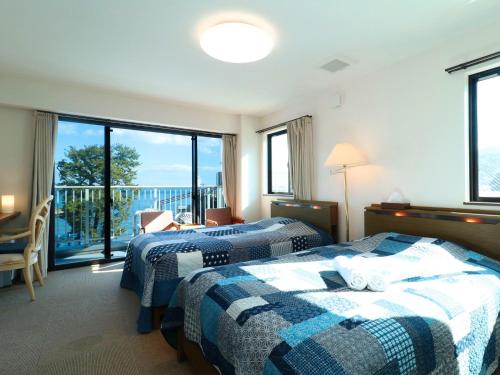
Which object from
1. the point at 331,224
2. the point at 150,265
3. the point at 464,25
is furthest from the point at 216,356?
the point at 464,25

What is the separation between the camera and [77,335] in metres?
2.14

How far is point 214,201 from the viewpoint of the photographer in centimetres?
522

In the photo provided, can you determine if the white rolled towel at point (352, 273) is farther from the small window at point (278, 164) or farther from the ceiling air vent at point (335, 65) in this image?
the small window at point (278, 164)

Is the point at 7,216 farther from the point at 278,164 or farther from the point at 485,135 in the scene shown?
the point at 485,135

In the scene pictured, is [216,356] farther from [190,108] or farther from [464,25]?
[190,108]

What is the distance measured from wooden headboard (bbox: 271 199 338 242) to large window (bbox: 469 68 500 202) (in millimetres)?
1414

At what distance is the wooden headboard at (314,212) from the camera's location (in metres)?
3.38

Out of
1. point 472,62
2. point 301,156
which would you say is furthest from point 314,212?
point 472,62

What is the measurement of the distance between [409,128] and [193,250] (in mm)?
2453

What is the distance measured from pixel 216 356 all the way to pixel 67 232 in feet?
13.1

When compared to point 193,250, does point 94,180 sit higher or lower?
higher

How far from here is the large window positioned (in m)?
2.23

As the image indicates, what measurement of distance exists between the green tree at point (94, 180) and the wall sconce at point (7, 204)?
2.71 ft

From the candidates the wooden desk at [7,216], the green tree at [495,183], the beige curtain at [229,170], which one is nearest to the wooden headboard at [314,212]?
the beige curtain at [229,170]
